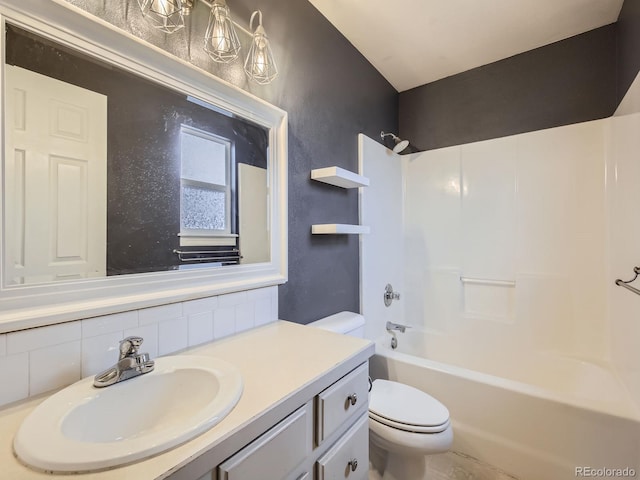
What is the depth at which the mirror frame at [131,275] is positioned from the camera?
0.70 meters

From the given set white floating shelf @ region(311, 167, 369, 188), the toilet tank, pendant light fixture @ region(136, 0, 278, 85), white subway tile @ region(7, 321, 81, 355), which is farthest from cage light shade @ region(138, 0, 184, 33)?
the toilet tank

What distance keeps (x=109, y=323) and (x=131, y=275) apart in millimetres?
146

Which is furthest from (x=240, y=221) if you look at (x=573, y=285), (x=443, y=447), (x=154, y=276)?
(x=573, y=285)

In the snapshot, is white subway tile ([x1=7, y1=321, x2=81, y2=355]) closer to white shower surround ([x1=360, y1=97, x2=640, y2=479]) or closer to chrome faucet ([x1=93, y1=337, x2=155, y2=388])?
chrome faucet ([x1=93, y1=337, x2=155, y2=388])

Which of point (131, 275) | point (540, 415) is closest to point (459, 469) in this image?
point (540, 415)

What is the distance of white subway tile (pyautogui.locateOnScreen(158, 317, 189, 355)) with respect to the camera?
95 cm

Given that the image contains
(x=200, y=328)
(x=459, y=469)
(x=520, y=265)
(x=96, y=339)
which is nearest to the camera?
(x=96, y=339)

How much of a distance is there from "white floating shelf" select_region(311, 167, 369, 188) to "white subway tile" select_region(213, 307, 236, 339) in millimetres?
834

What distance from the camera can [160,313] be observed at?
954 millimetres

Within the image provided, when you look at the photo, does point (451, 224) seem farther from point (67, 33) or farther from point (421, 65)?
point (67, 33)

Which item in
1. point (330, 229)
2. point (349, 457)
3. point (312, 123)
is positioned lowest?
point (349, 457)

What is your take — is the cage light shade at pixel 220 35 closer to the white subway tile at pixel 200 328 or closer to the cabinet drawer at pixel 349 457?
the white subway tile at pixel 200 328

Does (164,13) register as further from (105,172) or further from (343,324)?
(343,324)

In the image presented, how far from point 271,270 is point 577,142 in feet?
7.17
